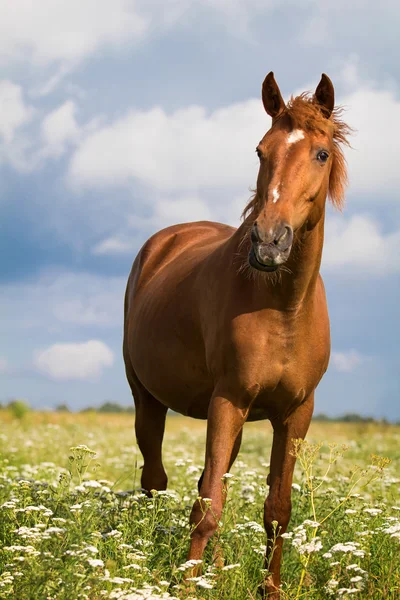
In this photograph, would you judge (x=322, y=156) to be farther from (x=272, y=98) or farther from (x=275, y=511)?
(x=275, y=511)

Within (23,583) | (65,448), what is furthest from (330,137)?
(65,448)

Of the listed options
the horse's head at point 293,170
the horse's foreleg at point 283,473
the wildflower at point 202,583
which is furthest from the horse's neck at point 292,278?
the wildflower at point 202,583

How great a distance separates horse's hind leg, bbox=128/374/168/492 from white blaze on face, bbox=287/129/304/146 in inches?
148

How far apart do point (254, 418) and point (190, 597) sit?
1737 mm

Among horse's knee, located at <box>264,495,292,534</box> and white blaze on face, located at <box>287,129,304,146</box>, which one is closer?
white blaze on face, located at <box>287,129,304,146</box>

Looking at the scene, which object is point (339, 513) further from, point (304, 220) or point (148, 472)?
point (304, 220)

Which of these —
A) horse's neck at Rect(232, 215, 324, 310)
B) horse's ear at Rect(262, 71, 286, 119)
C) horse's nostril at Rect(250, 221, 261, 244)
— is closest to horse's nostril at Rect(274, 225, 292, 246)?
horse's nostril at Rect(250, 221, 261, 244)

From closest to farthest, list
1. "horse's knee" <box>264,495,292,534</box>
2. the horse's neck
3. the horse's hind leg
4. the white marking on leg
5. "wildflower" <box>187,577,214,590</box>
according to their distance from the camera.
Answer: "wildflower" <box>187,577,214,590</box>
the white marking on leg
the horse's neck
"horse's knee" <box>264,495,292,534</box>
the horse's hind leg

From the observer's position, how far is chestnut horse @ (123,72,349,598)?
4973 millimetres

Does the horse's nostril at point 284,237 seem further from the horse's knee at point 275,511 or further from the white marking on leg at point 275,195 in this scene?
the horse's knee at point 275,511

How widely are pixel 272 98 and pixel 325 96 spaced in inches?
14.7

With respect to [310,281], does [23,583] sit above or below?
below

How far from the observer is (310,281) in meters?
5.64

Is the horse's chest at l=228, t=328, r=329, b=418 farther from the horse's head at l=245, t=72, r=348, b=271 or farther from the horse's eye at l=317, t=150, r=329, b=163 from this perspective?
the horse's eye at l=317, t=150, r=329, b=163
